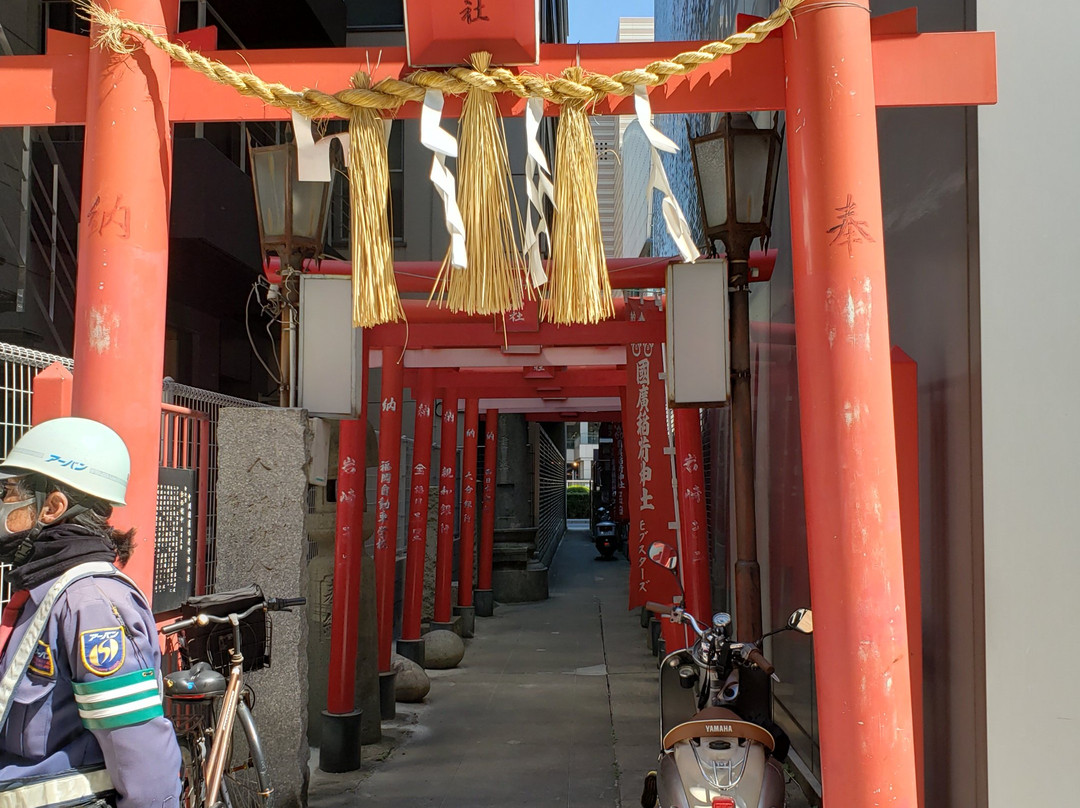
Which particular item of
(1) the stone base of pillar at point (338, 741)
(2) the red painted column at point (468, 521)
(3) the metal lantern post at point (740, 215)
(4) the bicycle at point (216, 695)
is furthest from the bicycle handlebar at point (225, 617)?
(2) the red painted column at point (468, 521)

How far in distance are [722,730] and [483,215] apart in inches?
83.8

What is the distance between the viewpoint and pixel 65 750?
84.9 inches

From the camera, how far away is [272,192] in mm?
6637

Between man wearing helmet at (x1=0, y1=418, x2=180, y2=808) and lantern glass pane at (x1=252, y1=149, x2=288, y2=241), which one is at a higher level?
lantern glass pane at (x1=252, y1=149, x2=288, y2=241)

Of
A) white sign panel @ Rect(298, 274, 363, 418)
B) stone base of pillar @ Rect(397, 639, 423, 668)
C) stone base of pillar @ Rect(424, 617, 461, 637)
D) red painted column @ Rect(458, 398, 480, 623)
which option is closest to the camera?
white sign panel @ Rect(298, 274, 363, 418)

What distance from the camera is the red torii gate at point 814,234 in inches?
119

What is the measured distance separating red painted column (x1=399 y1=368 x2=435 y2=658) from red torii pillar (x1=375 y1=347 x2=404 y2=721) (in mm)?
1988

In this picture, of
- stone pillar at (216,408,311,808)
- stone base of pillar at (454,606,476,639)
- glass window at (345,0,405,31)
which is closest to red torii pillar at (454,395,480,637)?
stone base of pillar at (454,606,476,639)

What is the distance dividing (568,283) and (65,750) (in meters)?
1.91

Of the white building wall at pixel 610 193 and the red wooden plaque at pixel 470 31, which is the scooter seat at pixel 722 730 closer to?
the red wooden plaque at pixel 470 31

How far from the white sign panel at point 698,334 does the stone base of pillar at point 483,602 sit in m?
10.8

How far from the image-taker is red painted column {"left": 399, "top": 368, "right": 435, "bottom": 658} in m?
11.2

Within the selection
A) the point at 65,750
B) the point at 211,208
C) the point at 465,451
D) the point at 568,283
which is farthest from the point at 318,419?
the point at 465,451

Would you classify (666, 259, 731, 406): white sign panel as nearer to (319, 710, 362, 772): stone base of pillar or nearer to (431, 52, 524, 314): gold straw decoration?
(431, 52, 524, 314): gold straw decoration
